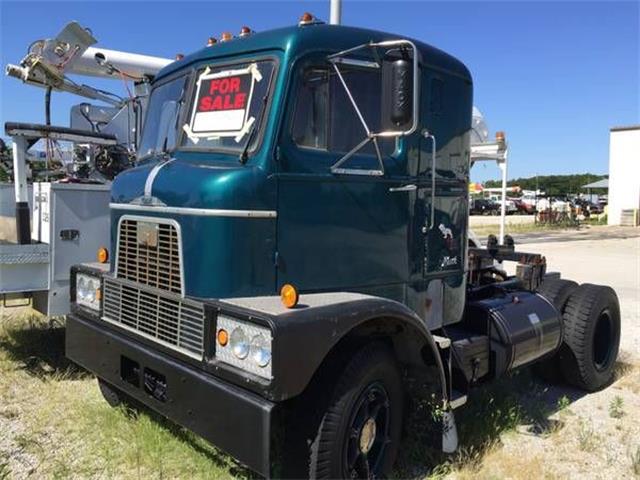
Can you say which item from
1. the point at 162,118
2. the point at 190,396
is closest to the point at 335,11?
the point at 162,118

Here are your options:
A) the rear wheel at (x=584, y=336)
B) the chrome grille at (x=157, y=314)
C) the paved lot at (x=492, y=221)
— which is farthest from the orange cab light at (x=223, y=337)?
the paved lot at (x=492, y=221)

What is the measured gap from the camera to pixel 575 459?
170 inches

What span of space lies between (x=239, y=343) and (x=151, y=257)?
97 cm

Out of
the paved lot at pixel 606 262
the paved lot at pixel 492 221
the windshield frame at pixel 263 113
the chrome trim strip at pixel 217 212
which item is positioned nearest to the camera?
the chrome trim strip at pixel 217 212

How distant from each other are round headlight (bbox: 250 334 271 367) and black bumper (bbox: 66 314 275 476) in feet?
0.58

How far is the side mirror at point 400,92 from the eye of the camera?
3312 millimetres

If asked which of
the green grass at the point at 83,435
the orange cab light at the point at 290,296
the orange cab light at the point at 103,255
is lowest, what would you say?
the green grass at the point at 83,435

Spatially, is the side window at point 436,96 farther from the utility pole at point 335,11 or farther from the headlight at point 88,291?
the utility pole at point 335,11

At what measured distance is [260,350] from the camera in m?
2.97

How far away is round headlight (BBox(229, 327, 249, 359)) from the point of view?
3047mm

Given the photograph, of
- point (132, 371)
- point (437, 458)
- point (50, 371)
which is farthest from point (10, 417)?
point (437, 458)

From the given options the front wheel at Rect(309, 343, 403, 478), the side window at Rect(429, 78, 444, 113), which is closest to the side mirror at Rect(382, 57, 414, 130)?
the side window at Rect(429, 78, 444, 113)

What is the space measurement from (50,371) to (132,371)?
252 cm

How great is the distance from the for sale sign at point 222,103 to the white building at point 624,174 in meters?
36.1
